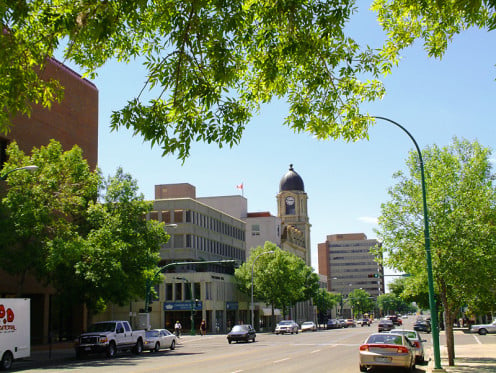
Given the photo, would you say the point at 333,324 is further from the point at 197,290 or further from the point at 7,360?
the point at 7,360

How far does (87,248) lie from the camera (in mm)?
31469

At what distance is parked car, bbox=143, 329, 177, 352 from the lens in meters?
34.7

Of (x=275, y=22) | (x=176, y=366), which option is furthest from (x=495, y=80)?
(x=176, y=366)

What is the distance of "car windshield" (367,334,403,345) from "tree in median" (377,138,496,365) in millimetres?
3352

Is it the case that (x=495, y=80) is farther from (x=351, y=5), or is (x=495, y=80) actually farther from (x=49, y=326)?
(x=49, y=326)

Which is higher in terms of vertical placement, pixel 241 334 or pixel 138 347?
pixel 138 347

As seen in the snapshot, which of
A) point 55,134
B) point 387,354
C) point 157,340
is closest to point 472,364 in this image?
point 387,354

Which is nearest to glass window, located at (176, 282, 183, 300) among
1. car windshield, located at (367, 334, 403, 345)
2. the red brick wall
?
the red brick wall

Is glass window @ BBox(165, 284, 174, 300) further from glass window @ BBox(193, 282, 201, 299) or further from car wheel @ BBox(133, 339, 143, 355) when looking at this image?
car wheel @ BBox(133, 339, 143, 355)

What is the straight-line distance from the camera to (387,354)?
19.2m

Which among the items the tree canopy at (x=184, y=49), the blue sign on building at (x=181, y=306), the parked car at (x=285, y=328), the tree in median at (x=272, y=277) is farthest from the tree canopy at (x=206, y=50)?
the tree in median at (x=272, y=277)

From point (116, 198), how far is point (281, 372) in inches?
837

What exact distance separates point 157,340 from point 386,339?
19.1m

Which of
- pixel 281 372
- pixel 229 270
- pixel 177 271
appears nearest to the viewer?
pixel 281 372
